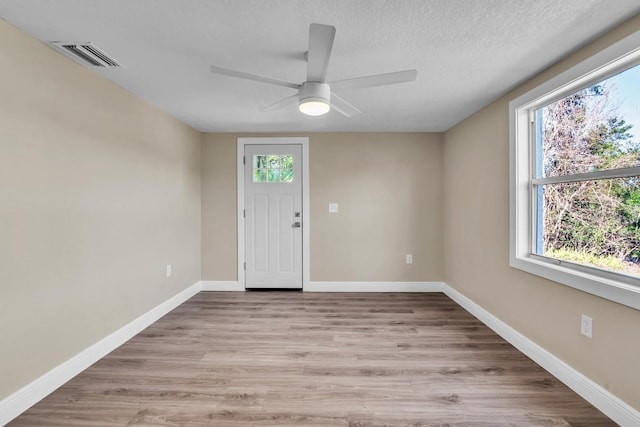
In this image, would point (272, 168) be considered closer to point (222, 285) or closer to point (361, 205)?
point (361, 205)

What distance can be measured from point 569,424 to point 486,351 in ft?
2.53

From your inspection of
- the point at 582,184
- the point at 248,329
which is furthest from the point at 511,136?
the point at 248,329

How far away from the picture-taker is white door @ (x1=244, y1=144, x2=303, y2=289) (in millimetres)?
3963

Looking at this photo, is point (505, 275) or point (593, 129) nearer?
point (593, 129)

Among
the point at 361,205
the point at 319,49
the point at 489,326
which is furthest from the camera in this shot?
the point at 361,205

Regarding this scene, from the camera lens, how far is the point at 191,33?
5.52ft

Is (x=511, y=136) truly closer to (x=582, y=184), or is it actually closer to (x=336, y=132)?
(x=582, y=184)

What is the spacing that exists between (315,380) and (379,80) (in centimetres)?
196

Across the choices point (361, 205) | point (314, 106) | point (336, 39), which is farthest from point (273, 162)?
point (336, 39)

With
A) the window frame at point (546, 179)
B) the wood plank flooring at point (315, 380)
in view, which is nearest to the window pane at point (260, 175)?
the wood plank flooring at point (315, 380)

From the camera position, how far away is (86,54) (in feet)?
6.23

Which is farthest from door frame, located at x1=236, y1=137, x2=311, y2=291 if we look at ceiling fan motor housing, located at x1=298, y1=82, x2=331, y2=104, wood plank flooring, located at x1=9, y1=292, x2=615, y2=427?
ceiling fan motor housing, located at x1=298, y1=82, x2=331, y2=104

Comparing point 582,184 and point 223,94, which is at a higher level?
point 223,94

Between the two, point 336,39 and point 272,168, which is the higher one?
point 336,39
